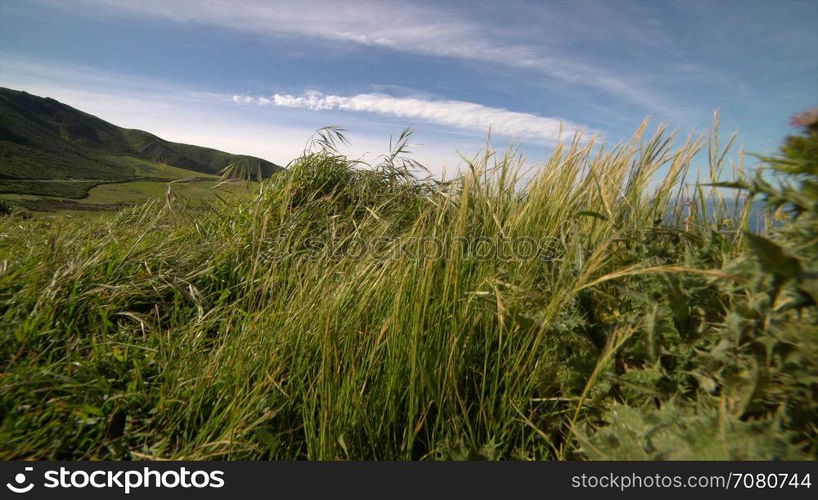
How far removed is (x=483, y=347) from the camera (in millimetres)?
1512

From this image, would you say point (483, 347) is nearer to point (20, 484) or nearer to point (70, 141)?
point (20, 484)

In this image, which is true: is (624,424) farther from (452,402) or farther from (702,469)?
(452,402)

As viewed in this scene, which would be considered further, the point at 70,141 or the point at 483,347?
the point at 70,141

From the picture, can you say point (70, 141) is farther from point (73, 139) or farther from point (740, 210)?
point (740, 210)

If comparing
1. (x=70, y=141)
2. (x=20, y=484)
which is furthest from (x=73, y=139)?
(x=20, y=484)

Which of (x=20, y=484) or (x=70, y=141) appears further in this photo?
(x=70, y=141)

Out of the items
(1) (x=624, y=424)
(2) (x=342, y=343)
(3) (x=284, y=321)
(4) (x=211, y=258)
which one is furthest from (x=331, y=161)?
(1) (x=624, y=424)

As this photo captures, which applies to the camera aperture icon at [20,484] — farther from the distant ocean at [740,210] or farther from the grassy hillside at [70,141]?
the grassy hillside at [70,141]

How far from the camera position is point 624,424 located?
3.60 feet

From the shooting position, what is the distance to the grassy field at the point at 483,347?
3.26ft

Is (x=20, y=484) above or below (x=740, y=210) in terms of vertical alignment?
below

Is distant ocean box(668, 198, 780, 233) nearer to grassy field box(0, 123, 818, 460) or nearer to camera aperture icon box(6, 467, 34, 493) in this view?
grassy field box(0, 123, 818, 460)

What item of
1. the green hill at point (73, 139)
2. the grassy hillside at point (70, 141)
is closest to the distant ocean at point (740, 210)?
the grassy hillside at point (70, 141)

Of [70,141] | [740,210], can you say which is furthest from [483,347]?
[70,141]
